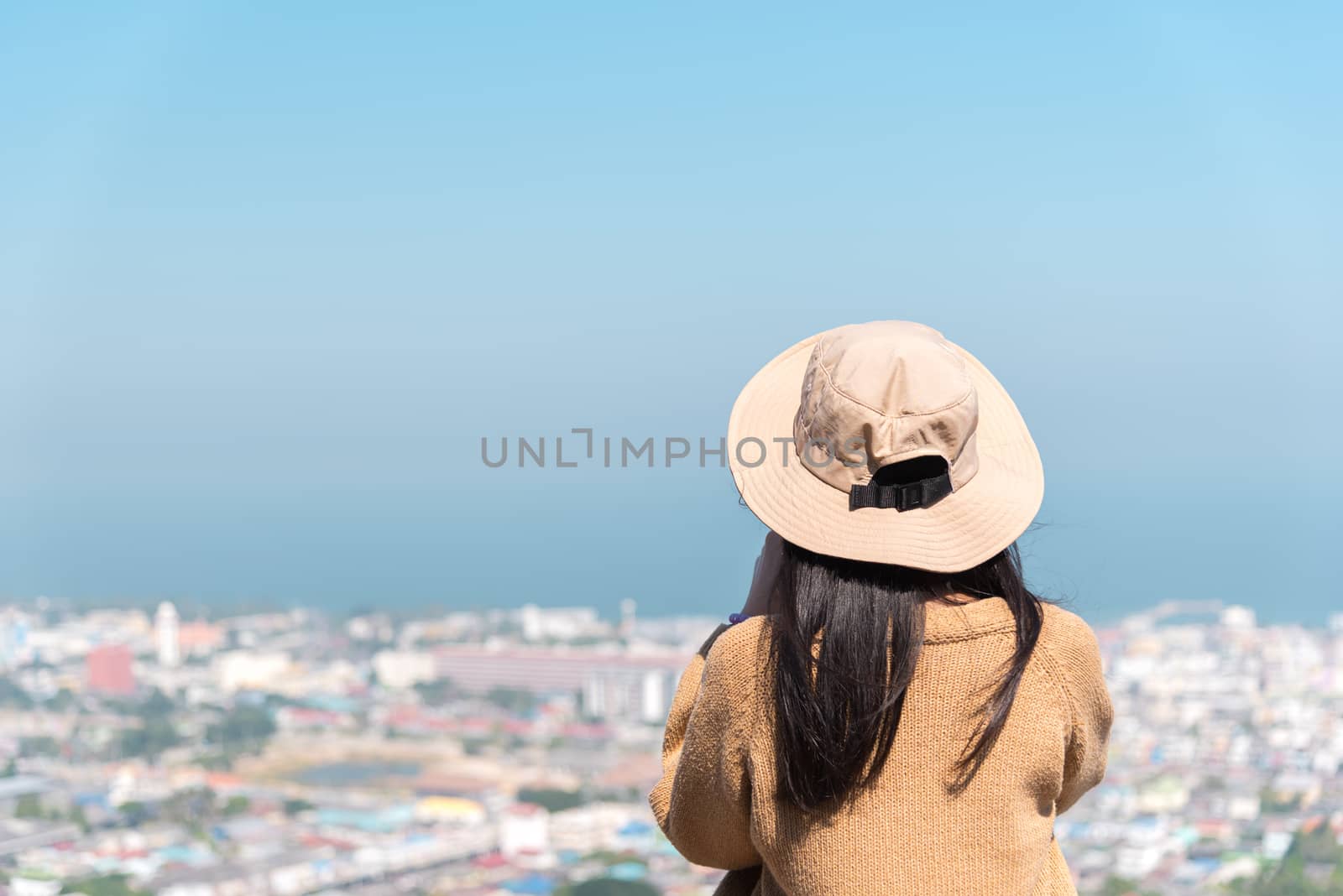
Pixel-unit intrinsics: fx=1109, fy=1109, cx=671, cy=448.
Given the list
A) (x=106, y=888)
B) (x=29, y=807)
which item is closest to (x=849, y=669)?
(x=106, y=888)

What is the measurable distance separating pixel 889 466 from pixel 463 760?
15.5 m

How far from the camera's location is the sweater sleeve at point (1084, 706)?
2.69 feet

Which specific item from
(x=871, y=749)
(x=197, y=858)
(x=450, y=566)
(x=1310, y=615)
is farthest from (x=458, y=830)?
(x=450, y=566)

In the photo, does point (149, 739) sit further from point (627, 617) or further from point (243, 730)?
point (627, 617)

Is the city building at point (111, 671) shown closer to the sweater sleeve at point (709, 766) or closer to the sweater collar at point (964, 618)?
the sweater sleeve at point (709, 766)

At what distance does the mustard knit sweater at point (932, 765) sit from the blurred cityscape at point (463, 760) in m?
6.42

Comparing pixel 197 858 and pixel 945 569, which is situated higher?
pixel 945 569

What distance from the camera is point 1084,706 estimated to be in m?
0.83

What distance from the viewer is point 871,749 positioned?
31.1 inches

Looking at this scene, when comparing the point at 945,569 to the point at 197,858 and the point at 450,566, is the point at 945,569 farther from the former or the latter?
the point at 450,566

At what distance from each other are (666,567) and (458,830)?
14.1 meters

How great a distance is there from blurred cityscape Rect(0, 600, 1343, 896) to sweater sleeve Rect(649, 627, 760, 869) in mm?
6467

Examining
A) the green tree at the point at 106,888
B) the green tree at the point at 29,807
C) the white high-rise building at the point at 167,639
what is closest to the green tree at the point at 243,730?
the green tree at the point at 29,807

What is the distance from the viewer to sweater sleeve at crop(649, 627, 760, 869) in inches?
31.7
